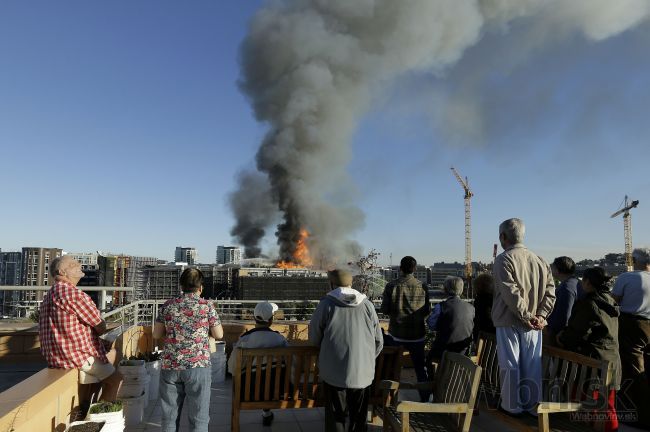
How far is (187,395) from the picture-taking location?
3.08 m

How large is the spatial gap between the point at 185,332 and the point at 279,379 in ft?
2.65

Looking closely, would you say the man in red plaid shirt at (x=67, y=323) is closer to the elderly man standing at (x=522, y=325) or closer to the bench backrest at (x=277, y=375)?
the bench backrest at (x=277, y=375)

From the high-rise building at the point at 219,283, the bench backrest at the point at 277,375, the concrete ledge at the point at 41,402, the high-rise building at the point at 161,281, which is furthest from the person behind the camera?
the high-rise building at the point at 161,281

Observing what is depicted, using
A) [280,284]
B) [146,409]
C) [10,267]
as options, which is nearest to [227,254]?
[10,267]

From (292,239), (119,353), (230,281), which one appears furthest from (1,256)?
(119,353)

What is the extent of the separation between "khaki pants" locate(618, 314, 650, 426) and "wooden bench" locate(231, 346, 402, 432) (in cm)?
192

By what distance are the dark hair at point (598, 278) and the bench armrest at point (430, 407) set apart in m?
1.40

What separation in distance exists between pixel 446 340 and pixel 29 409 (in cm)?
309

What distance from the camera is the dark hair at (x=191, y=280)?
3.03 m

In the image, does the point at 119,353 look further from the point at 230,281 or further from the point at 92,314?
the point at 230,281

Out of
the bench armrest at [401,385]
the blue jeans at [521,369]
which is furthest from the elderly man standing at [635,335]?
the bench armrest at [401,385]

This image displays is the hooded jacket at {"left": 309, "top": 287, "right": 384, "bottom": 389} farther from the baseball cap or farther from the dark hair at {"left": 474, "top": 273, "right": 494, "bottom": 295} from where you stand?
the dark hair at {"left": 474, "top": 273, "right": 494, "bottom": 295}

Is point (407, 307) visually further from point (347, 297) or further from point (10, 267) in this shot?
point (10, 267)

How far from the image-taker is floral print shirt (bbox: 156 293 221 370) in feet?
9.78
